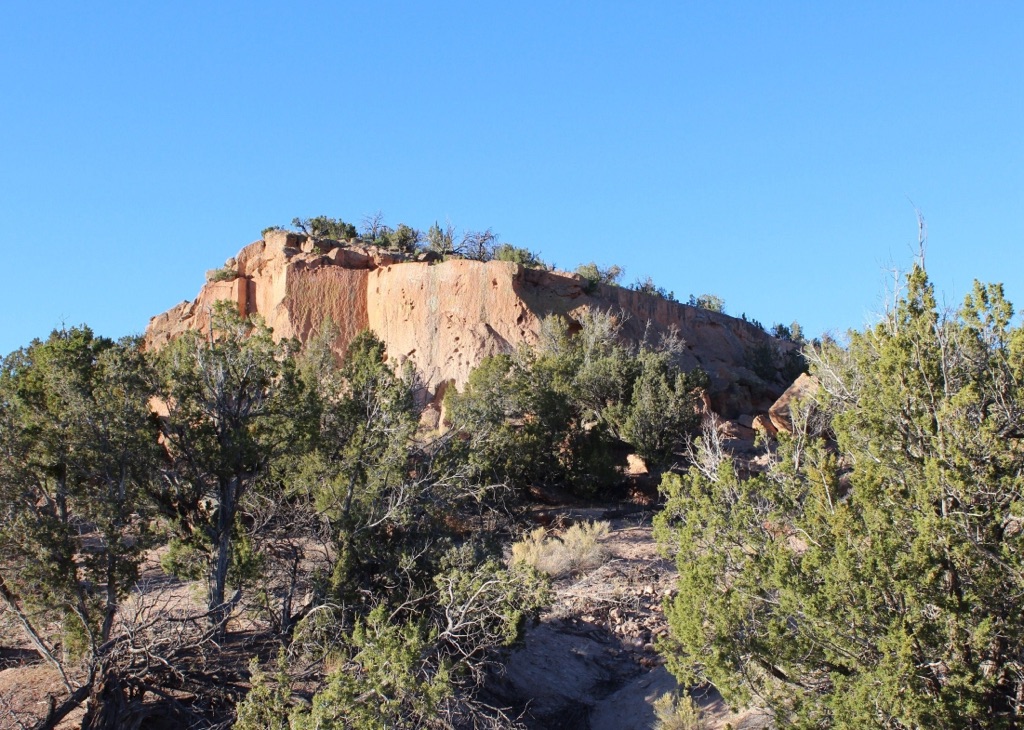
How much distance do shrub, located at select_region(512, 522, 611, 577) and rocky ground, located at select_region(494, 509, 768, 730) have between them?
246mm

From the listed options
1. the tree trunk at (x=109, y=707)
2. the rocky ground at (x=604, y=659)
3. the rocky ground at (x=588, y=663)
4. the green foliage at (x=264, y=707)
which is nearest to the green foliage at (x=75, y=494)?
the tree trunk at (x=109, y=707)

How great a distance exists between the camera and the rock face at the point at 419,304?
33469 millimetres

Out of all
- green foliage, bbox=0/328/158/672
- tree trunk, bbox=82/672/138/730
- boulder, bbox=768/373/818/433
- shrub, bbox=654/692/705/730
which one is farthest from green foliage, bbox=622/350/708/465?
tree trunk, bbox=82/672/138/730

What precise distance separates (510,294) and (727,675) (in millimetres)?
25435

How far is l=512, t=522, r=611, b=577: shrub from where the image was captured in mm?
17703

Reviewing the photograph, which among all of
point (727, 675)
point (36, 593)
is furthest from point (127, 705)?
point (727, 675)

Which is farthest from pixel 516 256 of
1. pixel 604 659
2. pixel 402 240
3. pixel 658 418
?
pixel 604 659

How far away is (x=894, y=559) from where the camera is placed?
28.2ft

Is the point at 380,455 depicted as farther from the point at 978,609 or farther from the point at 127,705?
the point at 978,609

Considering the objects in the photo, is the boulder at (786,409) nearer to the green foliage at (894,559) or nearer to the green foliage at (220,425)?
the green foliage at (220,425)

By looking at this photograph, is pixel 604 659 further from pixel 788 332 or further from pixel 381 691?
pixel 788 332

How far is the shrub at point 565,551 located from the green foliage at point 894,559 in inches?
286

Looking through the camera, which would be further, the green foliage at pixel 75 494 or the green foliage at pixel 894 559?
the green foliage at pixel 75 494

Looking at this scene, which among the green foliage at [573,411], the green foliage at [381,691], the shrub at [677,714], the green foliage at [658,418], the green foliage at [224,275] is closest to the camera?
the green foliage at [381,691]
